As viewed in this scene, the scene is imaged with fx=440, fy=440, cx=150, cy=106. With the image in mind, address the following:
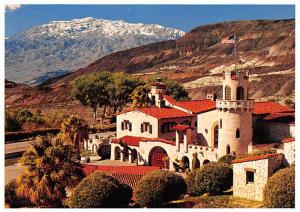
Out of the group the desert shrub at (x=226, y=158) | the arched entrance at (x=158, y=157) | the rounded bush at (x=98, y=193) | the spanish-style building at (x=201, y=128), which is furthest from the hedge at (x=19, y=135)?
the rounded bush at (x=98, y=193)

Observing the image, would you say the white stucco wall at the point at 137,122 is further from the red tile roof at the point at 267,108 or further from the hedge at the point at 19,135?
the hedge at the point at 19,135

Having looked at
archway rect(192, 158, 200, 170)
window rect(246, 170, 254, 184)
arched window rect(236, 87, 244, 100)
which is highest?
arched window rect(236, 87, 244, 100)

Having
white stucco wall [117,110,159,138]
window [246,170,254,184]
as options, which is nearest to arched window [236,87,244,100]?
white stucco wall [117,110,159,138]

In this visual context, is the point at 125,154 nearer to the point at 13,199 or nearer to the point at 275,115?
the point at 275,115

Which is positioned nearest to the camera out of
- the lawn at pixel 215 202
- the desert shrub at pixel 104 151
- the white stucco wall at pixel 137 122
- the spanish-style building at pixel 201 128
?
the lawn at pixel 215 202

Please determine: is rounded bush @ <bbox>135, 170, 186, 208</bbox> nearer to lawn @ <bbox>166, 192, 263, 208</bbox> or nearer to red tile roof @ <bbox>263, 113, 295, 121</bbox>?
lawn @ <bbox>166, 192, 263, 208</bbox>

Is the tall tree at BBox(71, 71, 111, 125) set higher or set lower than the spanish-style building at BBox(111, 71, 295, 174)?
higher

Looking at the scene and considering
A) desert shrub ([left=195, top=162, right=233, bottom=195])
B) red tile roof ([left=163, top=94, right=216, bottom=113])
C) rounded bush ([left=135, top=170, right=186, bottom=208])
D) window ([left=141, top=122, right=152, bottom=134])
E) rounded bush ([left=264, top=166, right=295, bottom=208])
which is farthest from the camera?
red tile roof ([left=163, top=94, right=216, bottom=113])
